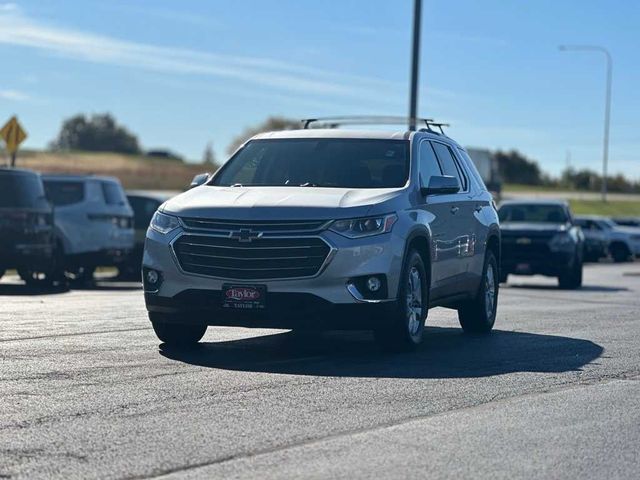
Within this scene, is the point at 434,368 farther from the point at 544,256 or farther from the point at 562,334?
the point at 544,256

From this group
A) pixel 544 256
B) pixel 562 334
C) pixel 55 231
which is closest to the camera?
pixel 562 334

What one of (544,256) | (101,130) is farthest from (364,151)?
(101,130)

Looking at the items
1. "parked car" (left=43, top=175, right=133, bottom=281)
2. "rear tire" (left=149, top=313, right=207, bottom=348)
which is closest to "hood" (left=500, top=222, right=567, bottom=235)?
"parked car" (left=43, top=175, right=133, bottom=281)

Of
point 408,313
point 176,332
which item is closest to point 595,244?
point 408,313

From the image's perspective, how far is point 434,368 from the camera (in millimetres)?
10438

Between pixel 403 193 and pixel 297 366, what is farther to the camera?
pixel 403 193

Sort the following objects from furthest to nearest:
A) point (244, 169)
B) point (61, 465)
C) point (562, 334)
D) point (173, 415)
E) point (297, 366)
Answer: point (562, 334)
point (244, 169)
point (297, 366)
point (173, 415)
point (61, 465)

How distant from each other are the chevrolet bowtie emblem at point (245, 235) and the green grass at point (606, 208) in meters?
78.0

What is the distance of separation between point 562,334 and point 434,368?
12.0 ft

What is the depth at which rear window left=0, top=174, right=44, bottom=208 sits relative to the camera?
66.8 feet

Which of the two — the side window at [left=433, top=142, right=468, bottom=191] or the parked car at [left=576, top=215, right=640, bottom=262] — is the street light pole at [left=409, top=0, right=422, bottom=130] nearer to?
the side window at [left=433, top=142, right=468, bottom=191]

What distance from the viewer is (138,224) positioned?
2825 centimetres

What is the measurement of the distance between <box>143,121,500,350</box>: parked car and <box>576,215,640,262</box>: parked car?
36.0 meters

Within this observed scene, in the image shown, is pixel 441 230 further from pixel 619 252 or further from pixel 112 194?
pixel 619 252
